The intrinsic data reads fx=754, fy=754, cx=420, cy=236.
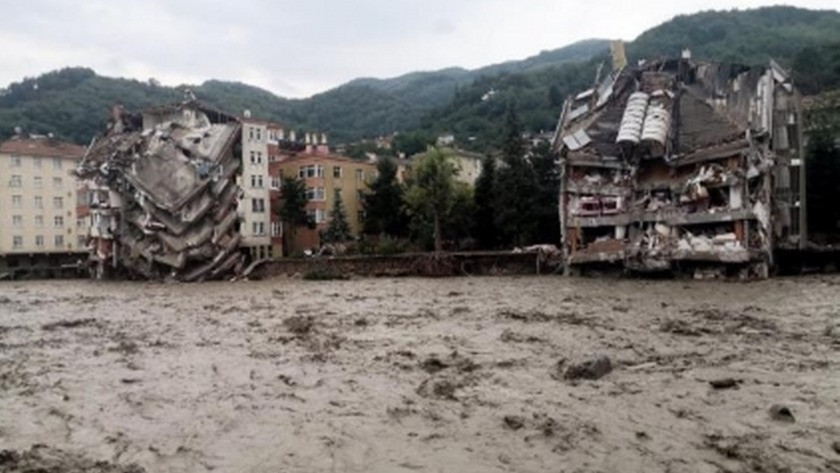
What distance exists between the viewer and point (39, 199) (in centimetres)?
9706

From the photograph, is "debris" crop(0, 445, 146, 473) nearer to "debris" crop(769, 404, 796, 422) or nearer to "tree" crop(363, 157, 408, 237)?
"debris" crop(769, 404, 796, 422)

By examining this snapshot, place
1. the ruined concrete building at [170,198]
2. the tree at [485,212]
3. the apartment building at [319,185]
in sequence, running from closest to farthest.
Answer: the ruined concrete building at [170,198], the tree at [485,212], the apartment building at [319,185]

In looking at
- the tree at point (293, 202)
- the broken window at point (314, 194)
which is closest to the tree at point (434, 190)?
the tree at point (293, 202)

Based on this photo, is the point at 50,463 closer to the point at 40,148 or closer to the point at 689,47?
the point at 40,148

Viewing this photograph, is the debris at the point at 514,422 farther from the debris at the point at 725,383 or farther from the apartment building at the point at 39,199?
the apartment building at the point at 39,199

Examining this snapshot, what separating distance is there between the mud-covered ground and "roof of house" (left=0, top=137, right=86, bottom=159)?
250 ft

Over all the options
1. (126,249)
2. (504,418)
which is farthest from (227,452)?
(126,249)

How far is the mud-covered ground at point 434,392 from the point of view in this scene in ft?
32.3

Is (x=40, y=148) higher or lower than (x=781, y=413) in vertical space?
higher

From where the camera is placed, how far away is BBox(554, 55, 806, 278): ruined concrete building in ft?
150

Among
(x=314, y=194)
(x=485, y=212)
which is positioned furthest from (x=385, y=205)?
(x=485, y=212)

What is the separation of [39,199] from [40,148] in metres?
6.70

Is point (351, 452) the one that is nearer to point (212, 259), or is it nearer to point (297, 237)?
point (212, 259)

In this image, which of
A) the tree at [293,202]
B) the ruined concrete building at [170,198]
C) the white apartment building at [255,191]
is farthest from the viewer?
the tree at [293,202]
